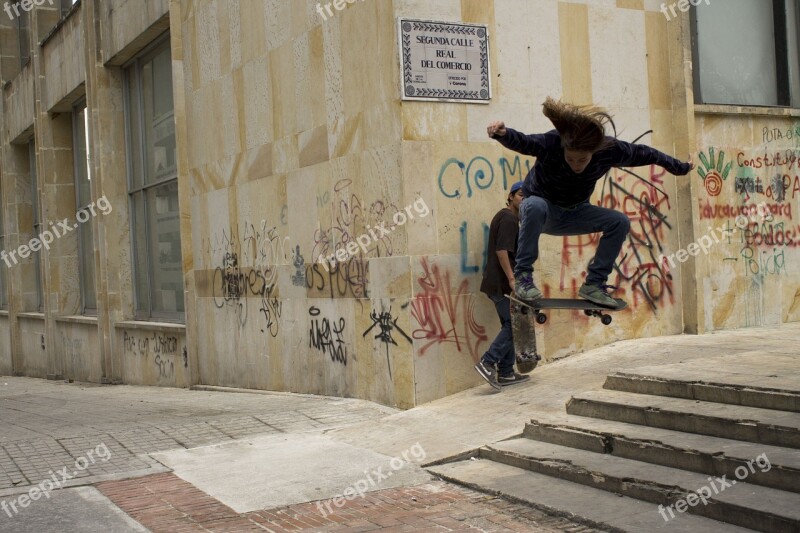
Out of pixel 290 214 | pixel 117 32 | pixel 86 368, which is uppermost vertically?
pixel 117 32

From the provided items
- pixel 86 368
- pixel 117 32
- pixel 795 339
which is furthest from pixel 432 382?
pixel 86 368

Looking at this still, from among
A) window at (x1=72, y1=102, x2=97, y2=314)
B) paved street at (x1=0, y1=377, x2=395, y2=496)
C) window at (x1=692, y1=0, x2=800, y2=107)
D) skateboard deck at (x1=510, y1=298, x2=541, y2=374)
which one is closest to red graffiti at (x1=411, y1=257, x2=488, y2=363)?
skateboard deck at (x1=510, y1=298, x2=541, y2=374)

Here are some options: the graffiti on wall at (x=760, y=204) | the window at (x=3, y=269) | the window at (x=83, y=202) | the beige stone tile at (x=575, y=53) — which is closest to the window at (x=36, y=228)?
the window at (x=3, y=269)

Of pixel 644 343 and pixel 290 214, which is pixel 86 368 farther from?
pixel 644 343

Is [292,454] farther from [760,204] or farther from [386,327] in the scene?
[760,204]

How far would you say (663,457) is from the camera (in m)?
6.11

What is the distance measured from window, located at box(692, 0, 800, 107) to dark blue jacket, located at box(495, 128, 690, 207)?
4.06 meters

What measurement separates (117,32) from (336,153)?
25.5 ft

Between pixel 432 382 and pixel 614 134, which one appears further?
pixel 614 134

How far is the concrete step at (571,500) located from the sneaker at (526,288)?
1272mm

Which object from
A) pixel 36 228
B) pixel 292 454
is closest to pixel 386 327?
pixel 292 454

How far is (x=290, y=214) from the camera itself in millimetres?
10656

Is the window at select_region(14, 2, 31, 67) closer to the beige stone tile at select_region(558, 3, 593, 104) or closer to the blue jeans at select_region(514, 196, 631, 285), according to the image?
the beige stone tile at select_region(558, 3, 593, 104)

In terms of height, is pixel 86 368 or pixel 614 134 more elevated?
pixel 614 134
